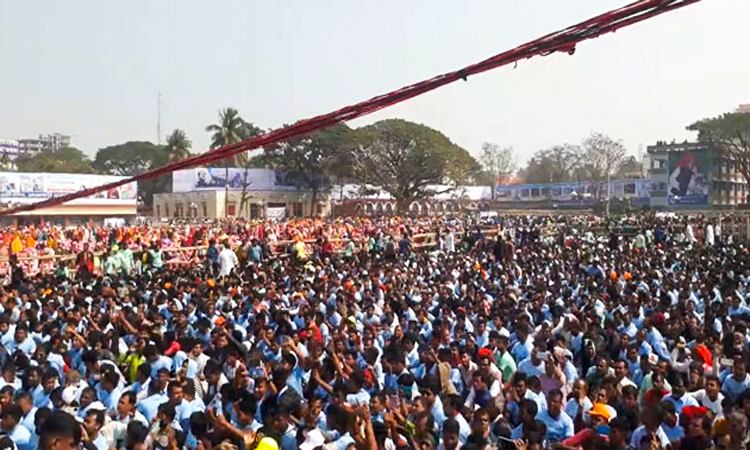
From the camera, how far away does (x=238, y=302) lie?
1143 centimetres

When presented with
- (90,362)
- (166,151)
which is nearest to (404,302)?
(90,362)

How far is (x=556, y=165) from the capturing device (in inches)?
3533

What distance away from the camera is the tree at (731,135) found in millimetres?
54688

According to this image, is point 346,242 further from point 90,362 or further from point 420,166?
point 420,166

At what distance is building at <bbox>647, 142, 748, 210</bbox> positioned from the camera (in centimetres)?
5991

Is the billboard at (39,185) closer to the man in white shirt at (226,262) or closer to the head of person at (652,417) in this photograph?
the man in white shirt at (226,262)

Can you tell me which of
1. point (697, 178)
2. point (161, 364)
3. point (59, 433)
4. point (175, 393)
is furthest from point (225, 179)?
point (59, 433)

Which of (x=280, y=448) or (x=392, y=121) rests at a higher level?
(x=392, y=121)

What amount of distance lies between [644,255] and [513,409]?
1273cm

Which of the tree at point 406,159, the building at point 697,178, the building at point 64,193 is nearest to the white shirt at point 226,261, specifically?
the building at point 64,193

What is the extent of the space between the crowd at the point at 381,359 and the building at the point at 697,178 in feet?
156

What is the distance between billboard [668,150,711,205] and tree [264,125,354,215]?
24818mm

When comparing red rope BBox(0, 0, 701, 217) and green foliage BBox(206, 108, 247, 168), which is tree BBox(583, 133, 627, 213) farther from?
red rope BBox(0, 0, 701, 217)

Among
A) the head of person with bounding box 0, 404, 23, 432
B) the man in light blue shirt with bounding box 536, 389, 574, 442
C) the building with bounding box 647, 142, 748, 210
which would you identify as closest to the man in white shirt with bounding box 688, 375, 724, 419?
the man in light blue shirt with bounding box 536, 389, 574, 442
